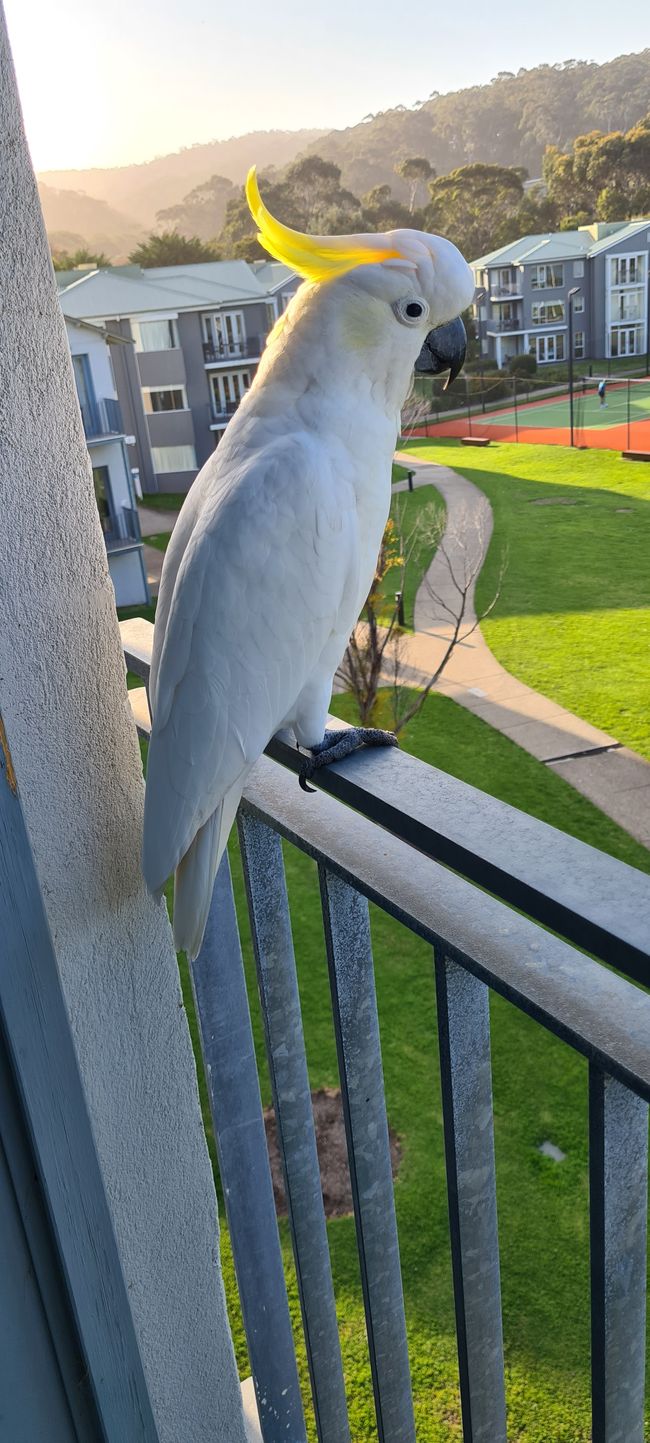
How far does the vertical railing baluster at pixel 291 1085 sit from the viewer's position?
0.69 meters

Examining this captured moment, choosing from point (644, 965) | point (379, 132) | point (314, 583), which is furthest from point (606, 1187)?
point (379, 132)

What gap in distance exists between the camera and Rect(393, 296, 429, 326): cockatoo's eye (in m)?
0.94

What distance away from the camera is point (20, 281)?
1.70 feet

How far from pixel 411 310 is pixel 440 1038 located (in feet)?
2.29

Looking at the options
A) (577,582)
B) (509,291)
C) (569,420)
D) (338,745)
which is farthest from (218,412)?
(338,745)

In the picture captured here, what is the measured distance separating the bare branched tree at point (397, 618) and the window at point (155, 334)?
5543mm

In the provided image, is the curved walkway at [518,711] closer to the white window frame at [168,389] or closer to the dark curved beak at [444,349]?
the dark curved beak at [444,349]

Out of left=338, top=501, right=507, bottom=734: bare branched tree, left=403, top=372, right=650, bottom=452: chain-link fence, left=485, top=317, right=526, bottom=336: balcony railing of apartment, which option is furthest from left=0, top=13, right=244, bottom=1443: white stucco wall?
left=485, top=317, right=526, bottom=336: balcony railing of apartment

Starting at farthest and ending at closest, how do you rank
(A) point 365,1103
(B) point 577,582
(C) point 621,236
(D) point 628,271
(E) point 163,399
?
(D) point 628,271 → (C) point 621,236 → (E) point 163,399 → (B) point 577,582 → (A) point 365,1103

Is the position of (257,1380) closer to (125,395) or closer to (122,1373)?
(122,1373)

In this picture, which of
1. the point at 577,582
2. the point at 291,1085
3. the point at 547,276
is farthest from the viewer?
the point at 547,276

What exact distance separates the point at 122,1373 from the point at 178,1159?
13 centimetres

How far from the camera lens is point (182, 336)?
1438cm

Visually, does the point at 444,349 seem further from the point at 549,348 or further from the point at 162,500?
the point at 549,348
